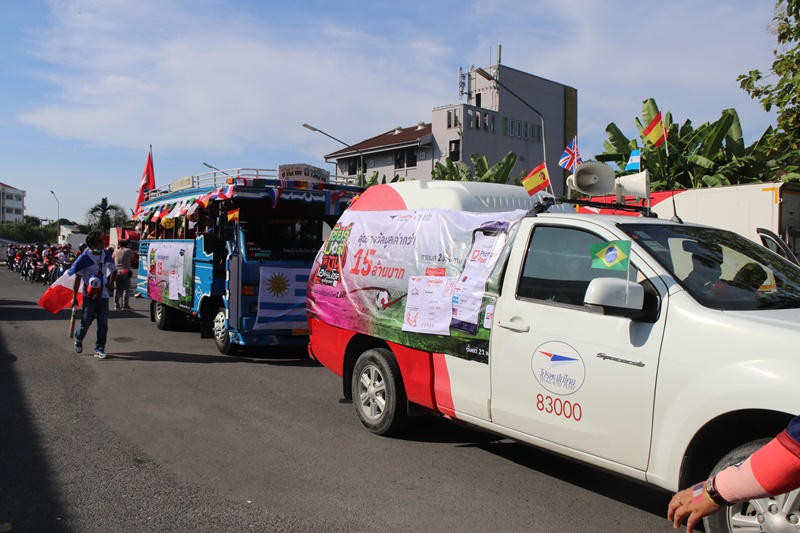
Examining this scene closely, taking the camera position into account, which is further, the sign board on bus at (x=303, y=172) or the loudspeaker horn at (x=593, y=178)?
the sign board on bus at (x=303, y=172)

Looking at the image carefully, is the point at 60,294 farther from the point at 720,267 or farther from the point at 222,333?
the point at 720,267

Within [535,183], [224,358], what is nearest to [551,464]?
[535,183]

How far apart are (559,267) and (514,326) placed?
0.51m

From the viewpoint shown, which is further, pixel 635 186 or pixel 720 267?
pixel 635 186

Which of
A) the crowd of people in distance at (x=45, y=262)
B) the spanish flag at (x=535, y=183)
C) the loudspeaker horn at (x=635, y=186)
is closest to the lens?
the loudspeaker horn at (x=635, y=186)

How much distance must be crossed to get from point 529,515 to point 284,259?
Result: 6.50 metres

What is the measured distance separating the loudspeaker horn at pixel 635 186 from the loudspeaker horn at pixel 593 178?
18cm

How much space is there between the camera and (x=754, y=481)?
1.93 m

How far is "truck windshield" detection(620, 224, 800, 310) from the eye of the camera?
384cm

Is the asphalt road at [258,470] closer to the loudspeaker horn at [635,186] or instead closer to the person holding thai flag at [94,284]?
the person holding thai flag at [94,284]

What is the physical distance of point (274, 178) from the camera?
391 inches

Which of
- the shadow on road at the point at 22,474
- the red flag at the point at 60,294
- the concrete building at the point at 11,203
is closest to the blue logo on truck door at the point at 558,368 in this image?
the shadow on road at the point at 22,474

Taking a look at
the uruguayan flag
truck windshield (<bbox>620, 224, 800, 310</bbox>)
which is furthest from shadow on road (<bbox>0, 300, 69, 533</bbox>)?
truck windshield (<bbox>620, 224, 800, 310</bbox>)

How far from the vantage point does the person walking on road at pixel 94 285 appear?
950cm
